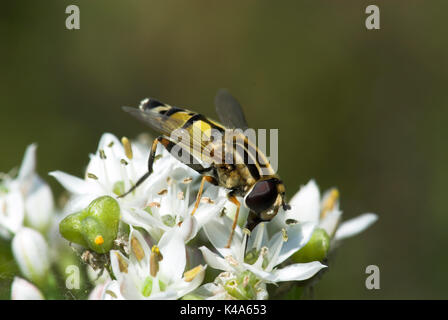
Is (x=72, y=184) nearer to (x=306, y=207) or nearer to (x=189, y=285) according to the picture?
(x=189, y=285)

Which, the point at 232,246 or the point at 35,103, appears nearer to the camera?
the point at 232,246

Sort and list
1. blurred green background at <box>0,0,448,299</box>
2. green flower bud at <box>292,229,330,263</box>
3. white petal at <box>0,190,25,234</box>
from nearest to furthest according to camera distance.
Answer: green flower bud at <box>292,229,330,263</box>, white petal at <box>0,190,25,234</box>, blurred green background at <box>0,0,448,299</box>

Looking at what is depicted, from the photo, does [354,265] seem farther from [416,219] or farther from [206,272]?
[206,272]

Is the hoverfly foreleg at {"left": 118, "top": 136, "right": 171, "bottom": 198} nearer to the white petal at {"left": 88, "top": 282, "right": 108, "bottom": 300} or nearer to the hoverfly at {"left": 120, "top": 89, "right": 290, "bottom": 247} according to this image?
the hoverfly at {"left": 120, "top": 89, "right": 290, "bottom": 247}

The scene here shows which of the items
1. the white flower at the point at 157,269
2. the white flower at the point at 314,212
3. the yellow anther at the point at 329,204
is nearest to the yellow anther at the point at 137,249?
the white flower at the point at 157,269

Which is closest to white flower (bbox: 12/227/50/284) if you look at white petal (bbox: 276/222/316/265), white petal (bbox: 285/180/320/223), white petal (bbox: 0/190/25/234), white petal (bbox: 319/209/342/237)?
white petal (bbox: 0/190/25/234)

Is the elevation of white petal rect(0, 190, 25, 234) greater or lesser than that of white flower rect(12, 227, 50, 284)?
greater
